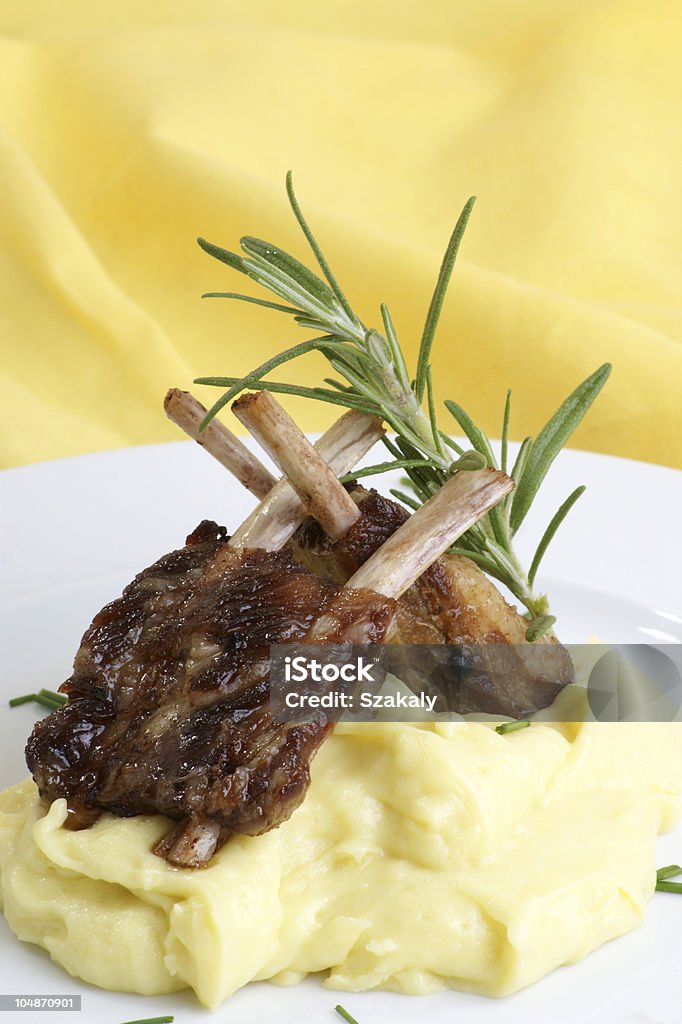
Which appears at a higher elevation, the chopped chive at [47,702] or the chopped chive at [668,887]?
the chopped chive at [47,702]

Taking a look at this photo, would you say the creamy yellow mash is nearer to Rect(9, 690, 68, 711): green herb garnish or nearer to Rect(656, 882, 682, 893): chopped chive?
Rect(656, 882, 682, 893): chopped chive

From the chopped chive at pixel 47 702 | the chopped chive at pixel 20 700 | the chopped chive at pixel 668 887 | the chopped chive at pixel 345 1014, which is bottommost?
the chopped chive at pixel 668 887

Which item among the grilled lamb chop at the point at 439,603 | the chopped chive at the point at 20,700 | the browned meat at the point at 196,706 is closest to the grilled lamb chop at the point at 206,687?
the browned meat at the point at 196,706

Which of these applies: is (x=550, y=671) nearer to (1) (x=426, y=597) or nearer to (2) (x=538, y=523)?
(1) (x=426, y=597)

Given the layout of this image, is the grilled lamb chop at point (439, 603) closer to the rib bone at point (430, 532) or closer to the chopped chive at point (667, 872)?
the rib bone at point (430, 532)

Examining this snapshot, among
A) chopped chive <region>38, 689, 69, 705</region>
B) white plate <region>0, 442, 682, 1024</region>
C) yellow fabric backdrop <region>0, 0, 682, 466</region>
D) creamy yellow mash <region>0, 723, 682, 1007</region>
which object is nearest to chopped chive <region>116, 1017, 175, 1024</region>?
creamy yellow mash <region>0, 723, 682, 1007</region>

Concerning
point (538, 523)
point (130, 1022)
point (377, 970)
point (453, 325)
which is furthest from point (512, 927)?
point (453, 325)
